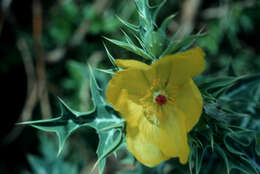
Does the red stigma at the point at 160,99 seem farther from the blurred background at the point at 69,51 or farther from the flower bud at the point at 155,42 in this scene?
the blurred background at the point at 69,51

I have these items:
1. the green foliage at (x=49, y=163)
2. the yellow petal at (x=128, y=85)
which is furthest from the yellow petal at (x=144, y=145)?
the green foliage at (x=49, y=163)

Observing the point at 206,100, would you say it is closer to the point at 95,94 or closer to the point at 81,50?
the point at 95,94

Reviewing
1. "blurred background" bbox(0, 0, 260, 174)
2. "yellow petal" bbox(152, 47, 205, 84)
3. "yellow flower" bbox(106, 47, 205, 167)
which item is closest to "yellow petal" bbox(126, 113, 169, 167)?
"yellow flower" bbox(106, 47, 205, 167)

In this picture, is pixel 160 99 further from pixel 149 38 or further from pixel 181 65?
pixel 149 38

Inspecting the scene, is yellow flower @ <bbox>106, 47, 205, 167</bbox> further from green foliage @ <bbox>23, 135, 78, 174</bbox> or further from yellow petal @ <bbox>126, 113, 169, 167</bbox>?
green foliage @ <bbox>23, 135, 78, 174</bbox>

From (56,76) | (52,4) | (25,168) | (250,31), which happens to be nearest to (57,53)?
(56,76)

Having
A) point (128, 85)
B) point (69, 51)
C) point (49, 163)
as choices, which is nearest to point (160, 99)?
point (128, 85)

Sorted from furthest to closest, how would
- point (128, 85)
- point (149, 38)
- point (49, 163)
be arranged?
point (49, 163) < point (128, 85) < point (149, 38)
